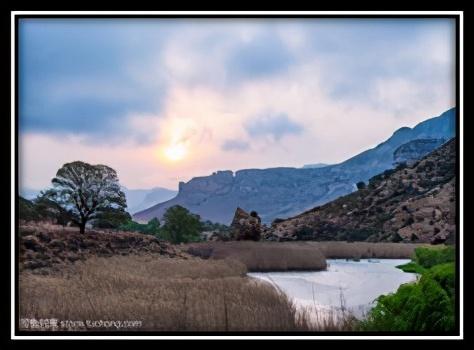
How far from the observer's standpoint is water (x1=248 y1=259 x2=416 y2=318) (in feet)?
26.3

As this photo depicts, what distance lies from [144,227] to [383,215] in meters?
2.64

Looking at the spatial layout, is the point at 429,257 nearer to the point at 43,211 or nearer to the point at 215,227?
the point at 215,227

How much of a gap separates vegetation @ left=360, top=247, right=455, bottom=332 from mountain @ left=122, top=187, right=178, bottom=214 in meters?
2.52

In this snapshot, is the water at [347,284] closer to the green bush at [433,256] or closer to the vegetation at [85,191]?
the green bush at [433,256]

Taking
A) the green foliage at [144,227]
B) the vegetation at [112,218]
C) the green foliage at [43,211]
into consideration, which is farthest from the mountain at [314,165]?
the green foliage at [43,211]

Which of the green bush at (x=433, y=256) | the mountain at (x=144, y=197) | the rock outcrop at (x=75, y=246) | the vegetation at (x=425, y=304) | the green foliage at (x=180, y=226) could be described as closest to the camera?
the vegetation at (x=425, y=304)

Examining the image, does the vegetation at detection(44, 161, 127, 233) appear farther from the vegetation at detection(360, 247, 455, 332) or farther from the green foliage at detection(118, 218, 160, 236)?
the vegetation at detection(360, 247, 455, 332)

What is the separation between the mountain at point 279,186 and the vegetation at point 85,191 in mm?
370

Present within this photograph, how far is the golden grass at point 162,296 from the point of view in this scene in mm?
7914

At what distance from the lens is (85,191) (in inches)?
321

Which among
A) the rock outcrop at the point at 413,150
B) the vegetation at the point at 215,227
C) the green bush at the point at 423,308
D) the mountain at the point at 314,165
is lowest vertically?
the green bush at the point at 423,308
